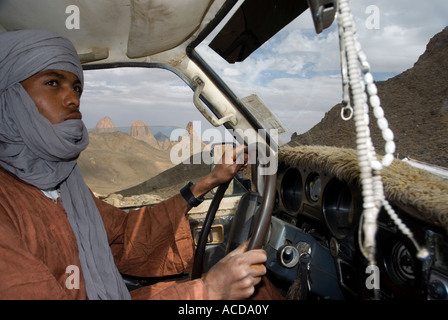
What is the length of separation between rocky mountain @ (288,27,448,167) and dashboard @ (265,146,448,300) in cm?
919

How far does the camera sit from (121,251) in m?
1.83

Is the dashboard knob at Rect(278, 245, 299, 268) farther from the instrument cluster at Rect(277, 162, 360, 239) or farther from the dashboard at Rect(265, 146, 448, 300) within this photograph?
the instrument cluster at Rect(277, 162, 360, 239)

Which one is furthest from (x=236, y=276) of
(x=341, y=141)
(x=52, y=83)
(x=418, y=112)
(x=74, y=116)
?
(x=418, y=112)

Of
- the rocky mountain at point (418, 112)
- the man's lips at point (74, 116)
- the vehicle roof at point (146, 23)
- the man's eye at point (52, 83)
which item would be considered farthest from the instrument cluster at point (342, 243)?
the rocky mountain at point (418, 112)

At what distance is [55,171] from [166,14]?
2.89 ft

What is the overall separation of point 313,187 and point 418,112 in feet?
54.5

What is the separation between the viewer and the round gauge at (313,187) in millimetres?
1892

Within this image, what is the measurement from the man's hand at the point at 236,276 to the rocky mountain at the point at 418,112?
397 inches

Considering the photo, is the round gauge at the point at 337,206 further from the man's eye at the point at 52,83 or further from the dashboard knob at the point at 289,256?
the man's eye at the point at 52,83

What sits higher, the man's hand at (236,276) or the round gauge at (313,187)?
the round gauge at (313,187)

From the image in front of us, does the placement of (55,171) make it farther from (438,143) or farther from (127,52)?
(438,143)

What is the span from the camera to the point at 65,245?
1.29 meters

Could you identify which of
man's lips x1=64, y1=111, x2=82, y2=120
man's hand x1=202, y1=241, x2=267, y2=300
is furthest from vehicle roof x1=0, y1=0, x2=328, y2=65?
man's hand x1=202, y1=241, x2=267, y2=300
